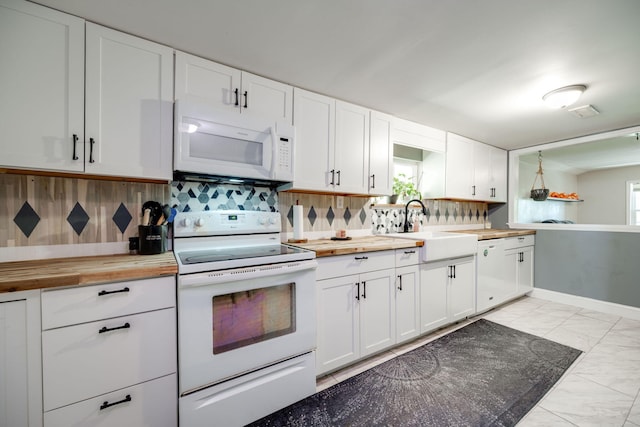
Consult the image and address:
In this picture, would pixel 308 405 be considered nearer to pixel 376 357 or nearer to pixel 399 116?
pixel 376 357

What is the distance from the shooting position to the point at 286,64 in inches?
69.0

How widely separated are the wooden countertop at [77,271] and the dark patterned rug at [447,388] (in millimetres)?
1046

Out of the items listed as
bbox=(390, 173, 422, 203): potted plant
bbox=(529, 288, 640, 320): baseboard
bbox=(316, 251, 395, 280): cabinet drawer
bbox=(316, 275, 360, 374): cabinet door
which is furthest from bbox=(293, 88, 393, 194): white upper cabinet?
bbox=(529, 288, 640, 320): baseboard

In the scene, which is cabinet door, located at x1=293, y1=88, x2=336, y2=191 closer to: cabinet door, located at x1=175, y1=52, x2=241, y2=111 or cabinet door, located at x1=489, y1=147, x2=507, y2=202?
cabinet door, located at x1=175, y1=52, x2=241, y2=111

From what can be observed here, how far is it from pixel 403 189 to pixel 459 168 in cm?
84

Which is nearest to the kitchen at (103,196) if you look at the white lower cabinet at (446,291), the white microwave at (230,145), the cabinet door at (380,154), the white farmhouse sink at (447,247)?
the white microwave at (230,145)

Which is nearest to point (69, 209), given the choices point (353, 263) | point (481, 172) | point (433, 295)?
point (353, 263)

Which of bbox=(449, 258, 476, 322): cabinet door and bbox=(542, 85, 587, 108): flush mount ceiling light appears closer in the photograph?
A: bbox=(542, 85, 587, 108): flush mount ceiling light

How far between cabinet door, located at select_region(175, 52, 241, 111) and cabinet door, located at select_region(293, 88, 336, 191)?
477mm

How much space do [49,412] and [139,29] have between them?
187cm

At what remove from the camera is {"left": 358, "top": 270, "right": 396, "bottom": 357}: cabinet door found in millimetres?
1929

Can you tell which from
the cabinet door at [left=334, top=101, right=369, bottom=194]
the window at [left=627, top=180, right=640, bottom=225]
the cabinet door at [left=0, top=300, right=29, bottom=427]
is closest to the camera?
the cabinet door at [left=0, top=300, right=29, bottom=427]

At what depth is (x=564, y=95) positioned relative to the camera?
2.06 metres

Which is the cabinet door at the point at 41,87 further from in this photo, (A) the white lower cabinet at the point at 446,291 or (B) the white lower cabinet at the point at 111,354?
(A) the white lower cabinet at the point at 446,291
